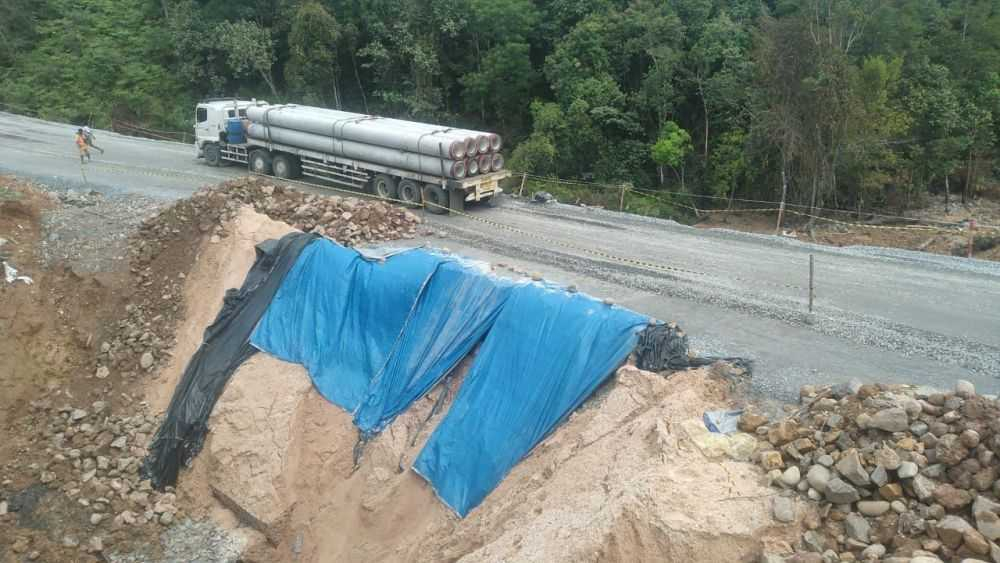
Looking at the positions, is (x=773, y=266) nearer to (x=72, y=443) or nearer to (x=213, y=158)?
(x=72, y=443)

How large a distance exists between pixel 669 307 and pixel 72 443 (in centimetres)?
1114

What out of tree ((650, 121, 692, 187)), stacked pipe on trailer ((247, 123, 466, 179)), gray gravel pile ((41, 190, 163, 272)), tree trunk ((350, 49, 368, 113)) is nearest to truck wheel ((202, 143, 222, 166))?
stacked pipe on trailer ((247, 123, 466, 179))

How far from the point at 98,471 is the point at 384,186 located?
10.7 meters

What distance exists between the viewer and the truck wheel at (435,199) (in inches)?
774

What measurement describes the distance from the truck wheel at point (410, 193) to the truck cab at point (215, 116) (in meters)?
7.83

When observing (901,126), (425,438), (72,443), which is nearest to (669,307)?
(425,438)

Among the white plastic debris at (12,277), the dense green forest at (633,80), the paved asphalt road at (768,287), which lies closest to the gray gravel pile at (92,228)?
the white plastic debris at (12,277)

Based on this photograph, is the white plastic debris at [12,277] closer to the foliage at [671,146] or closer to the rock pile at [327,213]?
the rock pile at [327,213]

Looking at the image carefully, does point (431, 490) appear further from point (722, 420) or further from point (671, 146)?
point (671, 146)

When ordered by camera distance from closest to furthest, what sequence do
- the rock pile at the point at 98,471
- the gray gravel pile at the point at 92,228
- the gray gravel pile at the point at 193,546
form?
1. the gray gravel pile at the point at 193,546
2. the rock pile at the point at 98,471
3. the gray gravel pile at the point at 92,228

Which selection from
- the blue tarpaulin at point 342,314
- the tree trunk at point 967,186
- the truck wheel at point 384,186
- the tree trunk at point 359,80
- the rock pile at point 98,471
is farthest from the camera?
the tree trunk at point 359,80

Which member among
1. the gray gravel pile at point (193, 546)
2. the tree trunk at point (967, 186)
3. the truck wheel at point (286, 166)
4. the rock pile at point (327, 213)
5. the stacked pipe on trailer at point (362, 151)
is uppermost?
the tree trunk at point (967, 186)

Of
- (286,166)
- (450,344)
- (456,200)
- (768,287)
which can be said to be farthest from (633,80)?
(450,344)

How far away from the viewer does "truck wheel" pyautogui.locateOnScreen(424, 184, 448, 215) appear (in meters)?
19.7
